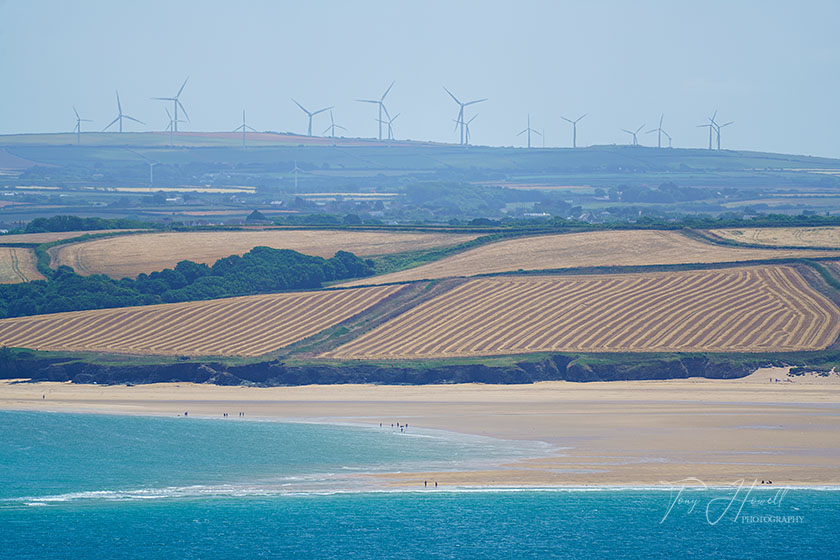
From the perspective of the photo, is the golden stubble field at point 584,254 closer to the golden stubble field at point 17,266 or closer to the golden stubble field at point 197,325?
the golden stubble field at point 197,325

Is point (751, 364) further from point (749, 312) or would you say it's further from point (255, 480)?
point (255, 480)

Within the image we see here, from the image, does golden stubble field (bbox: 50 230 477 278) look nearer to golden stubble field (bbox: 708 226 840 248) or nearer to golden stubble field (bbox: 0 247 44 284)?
golden stubble field (bbox: 0 247 44 284)

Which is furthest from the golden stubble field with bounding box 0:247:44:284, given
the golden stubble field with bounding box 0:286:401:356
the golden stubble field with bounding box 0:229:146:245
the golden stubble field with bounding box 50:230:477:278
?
the golden stubble field with bounding box 0:286:401:356

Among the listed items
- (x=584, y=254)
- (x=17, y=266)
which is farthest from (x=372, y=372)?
(x=17, y=266)

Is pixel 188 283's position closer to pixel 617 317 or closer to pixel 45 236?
pixel 45 236

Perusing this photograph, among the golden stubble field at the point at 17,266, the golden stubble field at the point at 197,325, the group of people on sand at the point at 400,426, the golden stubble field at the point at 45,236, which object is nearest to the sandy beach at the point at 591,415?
the group of people on sand at the point at 400,426
